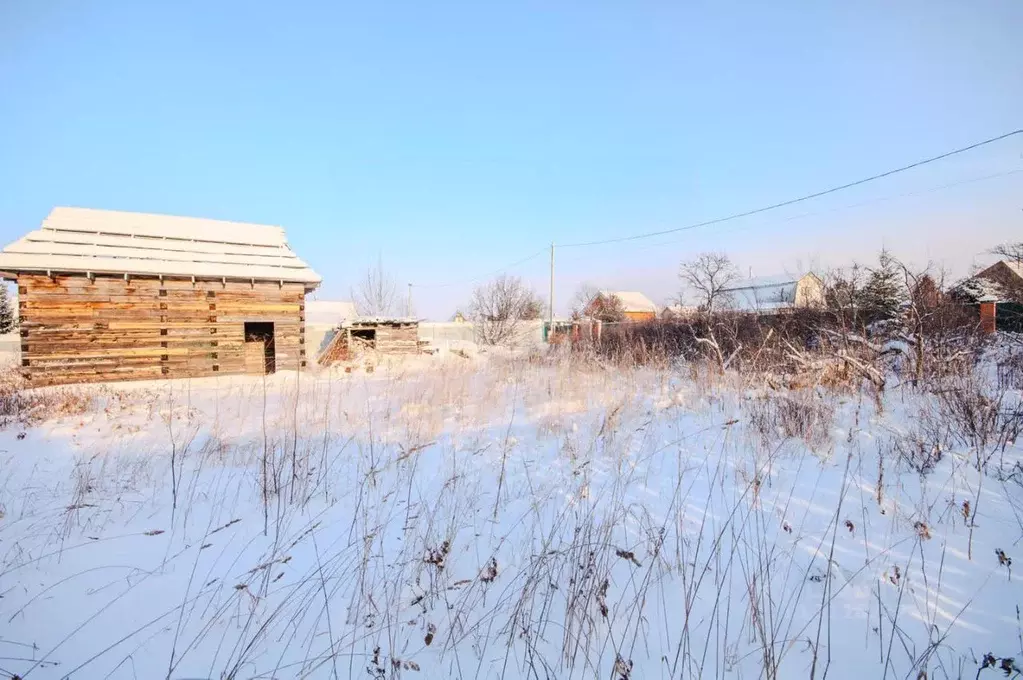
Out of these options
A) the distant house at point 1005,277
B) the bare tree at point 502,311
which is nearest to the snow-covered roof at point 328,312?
the bare tree at point 502,311

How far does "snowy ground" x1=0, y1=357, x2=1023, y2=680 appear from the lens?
182cm

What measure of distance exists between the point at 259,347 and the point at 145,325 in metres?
2.94

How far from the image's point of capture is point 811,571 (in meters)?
2.29

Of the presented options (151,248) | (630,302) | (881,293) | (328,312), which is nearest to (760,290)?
(630,302)

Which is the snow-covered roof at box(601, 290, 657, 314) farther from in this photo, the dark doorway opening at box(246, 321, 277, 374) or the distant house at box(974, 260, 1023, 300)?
the dark doorway opening at box(246, 321, 277, 374)

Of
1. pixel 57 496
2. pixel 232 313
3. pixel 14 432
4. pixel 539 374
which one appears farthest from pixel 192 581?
pixel 232 313

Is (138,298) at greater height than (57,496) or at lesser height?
greater

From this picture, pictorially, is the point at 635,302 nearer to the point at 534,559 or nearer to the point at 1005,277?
the point at 1005,277

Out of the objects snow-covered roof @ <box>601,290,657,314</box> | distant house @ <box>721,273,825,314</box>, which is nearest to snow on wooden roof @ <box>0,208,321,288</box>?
distant house @ <box>721,273,825,314</box>

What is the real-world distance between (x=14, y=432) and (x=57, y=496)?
11.9ft

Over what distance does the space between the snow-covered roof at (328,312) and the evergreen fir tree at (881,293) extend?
2714cm

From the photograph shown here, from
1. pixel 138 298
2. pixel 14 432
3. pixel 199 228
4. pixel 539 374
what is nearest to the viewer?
pixel 14 432

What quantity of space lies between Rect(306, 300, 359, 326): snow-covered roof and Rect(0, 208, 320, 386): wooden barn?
52.5 feet

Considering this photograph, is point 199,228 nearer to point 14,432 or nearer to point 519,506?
point 14,432
